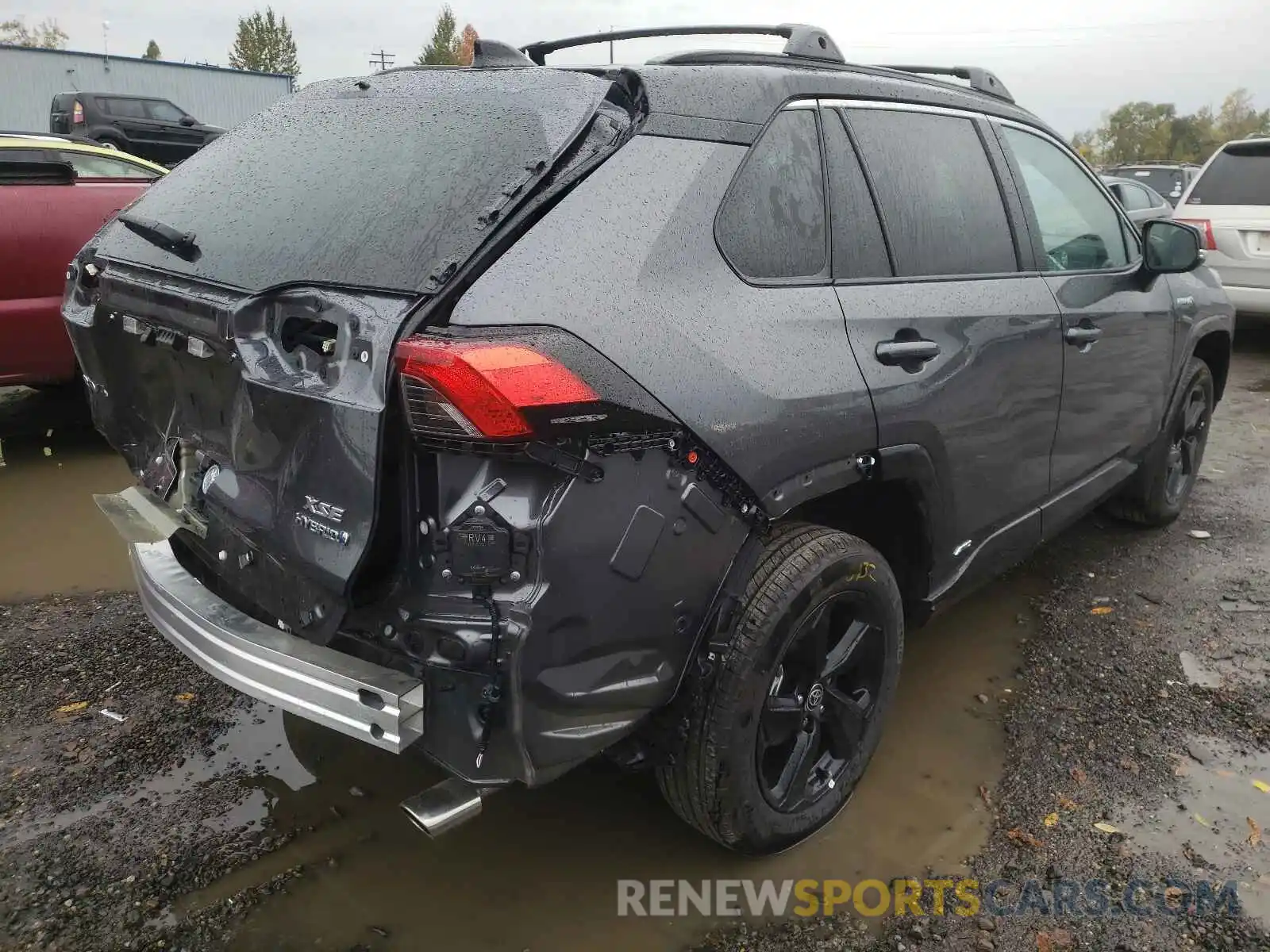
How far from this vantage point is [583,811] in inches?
104

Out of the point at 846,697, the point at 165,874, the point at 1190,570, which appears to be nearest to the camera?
the point at 165,874

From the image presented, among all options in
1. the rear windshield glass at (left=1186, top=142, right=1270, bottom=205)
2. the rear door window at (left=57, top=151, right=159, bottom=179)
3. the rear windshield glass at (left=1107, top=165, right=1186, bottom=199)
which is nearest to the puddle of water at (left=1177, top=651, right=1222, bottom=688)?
the rear door window at (left=57, top=151, right=159, bottom=179)

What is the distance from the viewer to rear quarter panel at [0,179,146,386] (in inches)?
189

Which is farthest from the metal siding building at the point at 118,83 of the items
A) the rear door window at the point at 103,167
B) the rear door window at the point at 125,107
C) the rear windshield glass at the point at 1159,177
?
the rear door window at the point at 103,167

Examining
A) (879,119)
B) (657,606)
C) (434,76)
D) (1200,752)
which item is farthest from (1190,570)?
(434,76)

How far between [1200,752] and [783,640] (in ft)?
5.43

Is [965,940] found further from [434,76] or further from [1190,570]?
[1190,570]

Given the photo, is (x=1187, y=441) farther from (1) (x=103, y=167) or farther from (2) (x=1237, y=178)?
(1) (x=103, y=167)

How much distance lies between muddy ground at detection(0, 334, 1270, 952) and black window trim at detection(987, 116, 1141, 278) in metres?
1.35

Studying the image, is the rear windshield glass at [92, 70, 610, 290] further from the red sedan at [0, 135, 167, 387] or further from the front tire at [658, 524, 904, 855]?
the red sedan at [0, 135, 167, 387]

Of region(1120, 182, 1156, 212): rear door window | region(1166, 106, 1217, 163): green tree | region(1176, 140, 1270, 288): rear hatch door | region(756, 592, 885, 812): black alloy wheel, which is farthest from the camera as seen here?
region(1166, 106, 1217, 163): green tree

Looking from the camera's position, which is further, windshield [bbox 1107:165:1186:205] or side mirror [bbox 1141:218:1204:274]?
windshield [bbox 1107:165:1186:205]

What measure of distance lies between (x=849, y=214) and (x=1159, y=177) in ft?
58.8

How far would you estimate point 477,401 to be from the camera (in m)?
1.67
